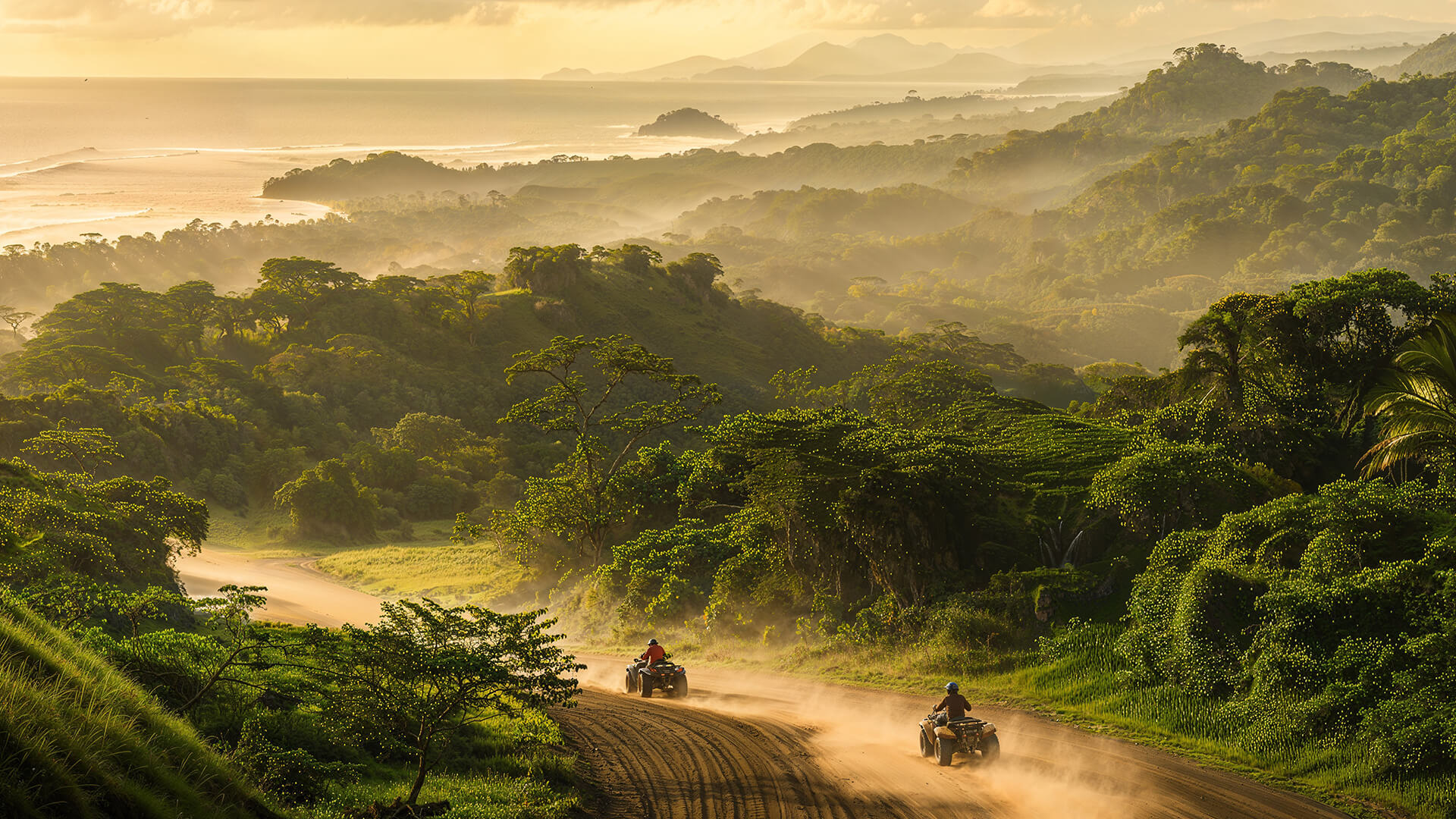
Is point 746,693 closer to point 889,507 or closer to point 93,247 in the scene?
point 889,507

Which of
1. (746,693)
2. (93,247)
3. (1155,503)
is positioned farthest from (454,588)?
(93,247)

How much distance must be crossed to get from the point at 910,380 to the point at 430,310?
2228 inches

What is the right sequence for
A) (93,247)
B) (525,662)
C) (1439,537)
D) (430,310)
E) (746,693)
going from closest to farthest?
(525,662) < (1439,537) < (746,693) < (430,310) < (93,247)

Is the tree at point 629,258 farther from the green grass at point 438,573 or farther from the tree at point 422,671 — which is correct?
the tree at point 422,671

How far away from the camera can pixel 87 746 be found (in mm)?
7371

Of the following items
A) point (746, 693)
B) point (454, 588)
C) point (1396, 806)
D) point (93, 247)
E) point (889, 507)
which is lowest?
point (454, 588)

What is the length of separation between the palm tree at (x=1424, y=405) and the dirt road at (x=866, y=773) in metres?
9.70

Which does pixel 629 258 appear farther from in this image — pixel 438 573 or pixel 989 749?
pixel 989 749

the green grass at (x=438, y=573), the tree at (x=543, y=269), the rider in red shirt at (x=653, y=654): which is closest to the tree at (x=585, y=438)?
the green grass at (x=438, y=573)

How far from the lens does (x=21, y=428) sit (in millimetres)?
46656

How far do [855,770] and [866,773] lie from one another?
0.71ft

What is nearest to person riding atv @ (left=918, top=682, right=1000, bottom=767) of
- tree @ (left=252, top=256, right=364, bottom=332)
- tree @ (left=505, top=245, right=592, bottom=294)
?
tree @ (left=252, top=256, right=364, bottom=332)

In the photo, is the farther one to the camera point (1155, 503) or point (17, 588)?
point (1155, 503)

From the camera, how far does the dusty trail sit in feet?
45.9
